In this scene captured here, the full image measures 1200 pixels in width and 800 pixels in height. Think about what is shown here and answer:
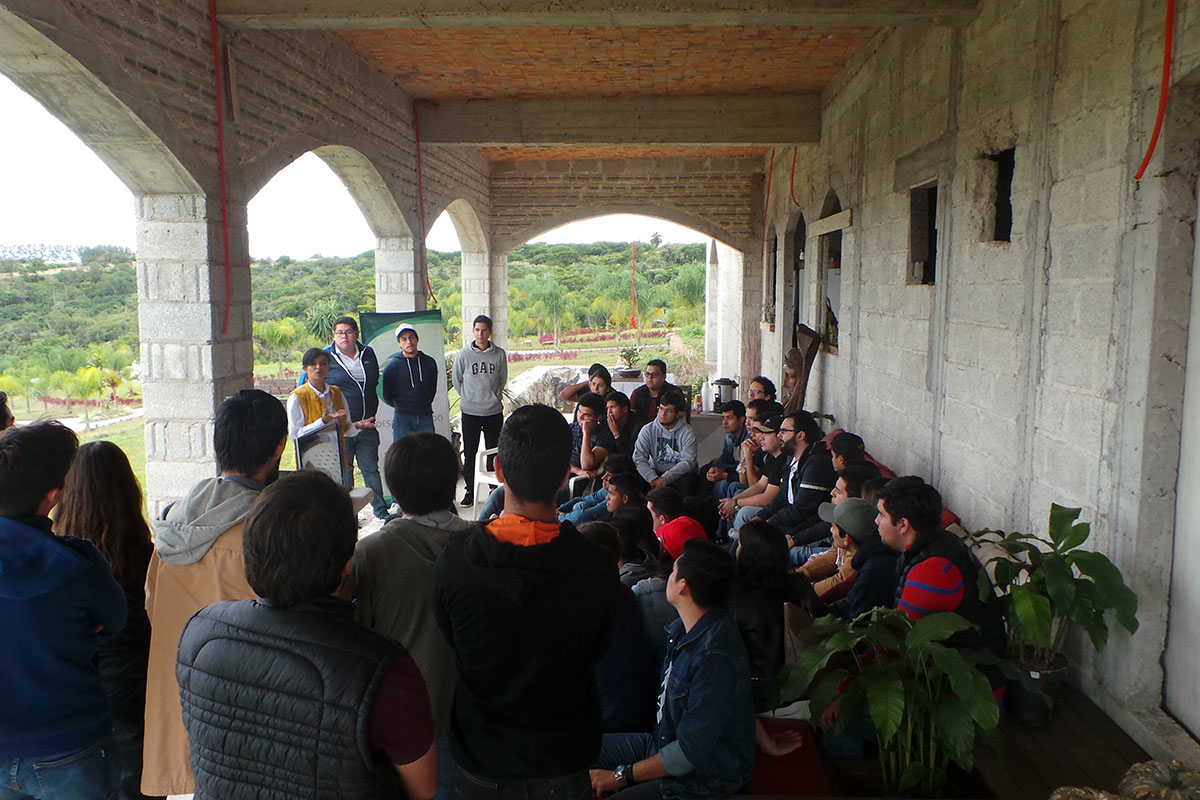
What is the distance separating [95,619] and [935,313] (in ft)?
14.2

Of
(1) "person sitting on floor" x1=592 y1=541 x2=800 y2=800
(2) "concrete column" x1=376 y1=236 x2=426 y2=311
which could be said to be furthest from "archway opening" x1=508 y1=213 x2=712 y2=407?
(1) "person sitting on floor" x1=592 y1=541 x2=800 y2=800

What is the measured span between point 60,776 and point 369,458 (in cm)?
421

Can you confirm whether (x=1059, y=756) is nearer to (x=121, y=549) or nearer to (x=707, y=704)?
(x=707, y=704)

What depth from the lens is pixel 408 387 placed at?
6441 millimetres

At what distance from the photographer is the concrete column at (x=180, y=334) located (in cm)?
437

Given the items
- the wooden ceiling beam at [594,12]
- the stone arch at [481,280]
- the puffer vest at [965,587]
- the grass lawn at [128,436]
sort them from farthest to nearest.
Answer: the grass lawn at [128,436] < the stone arch at [481,280] < the wooden ceiling beam at [594,12] < the puffer vest at [965,587]

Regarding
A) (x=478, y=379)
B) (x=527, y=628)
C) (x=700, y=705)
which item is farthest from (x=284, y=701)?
(x=478, y=379)

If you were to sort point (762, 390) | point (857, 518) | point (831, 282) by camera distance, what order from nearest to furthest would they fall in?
point (857, 518) → point (762, 390) → point (831, 282)

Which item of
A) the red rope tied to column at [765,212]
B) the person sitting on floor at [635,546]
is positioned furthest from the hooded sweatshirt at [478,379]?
the red rope tied to column at [765,212]

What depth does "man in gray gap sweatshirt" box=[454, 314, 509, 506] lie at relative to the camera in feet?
22.4

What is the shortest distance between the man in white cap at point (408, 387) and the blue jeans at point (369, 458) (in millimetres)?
344

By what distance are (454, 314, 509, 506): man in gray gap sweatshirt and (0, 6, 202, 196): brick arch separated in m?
2.80

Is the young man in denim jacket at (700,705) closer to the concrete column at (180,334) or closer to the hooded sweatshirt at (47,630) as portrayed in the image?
the hooded sweatshirt at (47,630)

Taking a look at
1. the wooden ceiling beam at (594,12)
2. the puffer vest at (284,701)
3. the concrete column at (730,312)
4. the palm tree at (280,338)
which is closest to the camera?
the puffer vest at (284,701)
